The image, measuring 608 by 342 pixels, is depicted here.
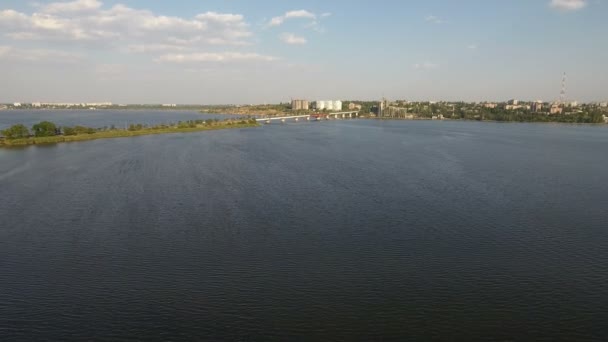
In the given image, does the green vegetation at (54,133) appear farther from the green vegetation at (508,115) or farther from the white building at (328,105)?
the white building at (328,105)

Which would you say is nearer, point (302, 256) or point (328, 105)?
point (302, 256)

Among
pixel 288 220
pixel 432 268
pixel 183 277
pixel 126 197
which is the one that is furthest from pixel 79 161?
pixel 432 268

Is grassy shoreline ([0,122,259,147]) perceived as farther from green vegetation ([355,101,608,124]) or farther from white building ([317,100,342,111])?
white building ([317,100,342,111])

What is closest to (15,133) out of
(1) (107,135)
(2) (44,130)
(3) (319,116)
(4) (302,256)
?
(2) (44,130)

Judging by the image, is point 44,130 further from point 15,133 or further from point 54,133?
point 15,133

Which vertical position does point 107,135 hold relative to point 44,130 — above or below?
below

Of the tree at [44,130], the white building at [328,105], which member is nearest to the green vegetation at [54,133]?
the tree at [44,130]

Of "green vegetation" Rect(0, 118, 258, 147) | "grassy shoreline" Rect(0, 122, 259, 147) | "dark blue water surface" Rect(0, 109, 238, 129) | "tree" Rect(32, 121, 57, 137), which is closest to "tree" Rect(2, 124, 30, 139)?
"green vegetation" Rect(0, 118, 258, 147)

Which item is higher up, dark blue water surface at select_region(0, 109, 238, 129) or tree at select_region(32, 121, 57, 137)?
dark blue water surface at select_region(0, 109, 238, 129)
